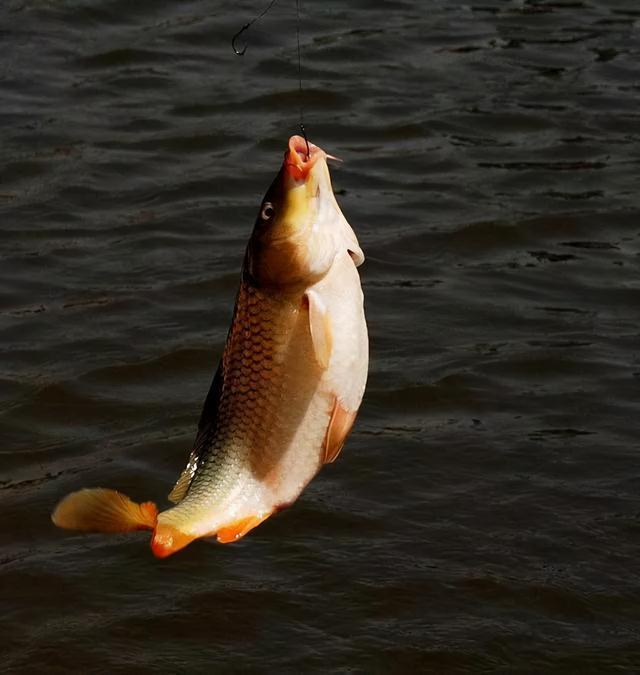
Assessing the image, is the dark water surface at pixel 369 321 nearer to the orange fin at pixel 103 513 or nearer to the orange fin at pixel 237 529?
the orange fin at pixel 237 529

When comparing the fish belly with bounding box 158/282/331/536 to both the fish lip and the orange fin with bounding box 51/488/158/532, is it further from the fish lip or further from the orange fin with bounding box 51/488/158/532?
the fish lip

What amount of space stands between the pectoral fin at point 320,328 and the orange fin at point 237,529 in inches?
15.8

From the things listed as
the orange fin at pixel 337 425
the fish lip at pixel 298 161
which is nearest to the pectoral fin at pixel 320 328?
the orange fin at pixel 337 425

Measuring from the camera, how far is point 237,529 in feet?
13.1

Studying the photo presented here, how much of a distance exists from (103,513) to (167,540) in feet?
0.49

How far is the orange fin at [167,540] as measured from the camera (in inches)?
150

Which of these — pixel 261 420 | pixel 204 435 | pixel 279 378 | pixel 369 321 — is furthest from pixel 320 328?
pixel 369 321

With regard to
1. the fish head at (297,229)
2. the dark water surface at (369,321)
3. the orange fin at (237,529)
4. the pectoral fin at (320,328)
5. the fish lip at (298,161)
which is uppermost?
the fish lip at (298,161)

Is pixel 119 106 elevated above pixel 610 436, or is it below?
above

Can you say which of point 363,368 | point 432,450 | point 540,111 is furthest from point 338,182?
point 363,368

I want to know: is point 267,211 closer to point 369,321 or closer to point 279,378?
point 279,378

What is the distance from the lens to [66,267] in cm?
804

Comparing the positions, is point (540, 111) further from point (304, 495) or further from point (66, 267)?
point (304, 495)

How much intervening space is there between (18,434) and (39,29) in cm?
511
